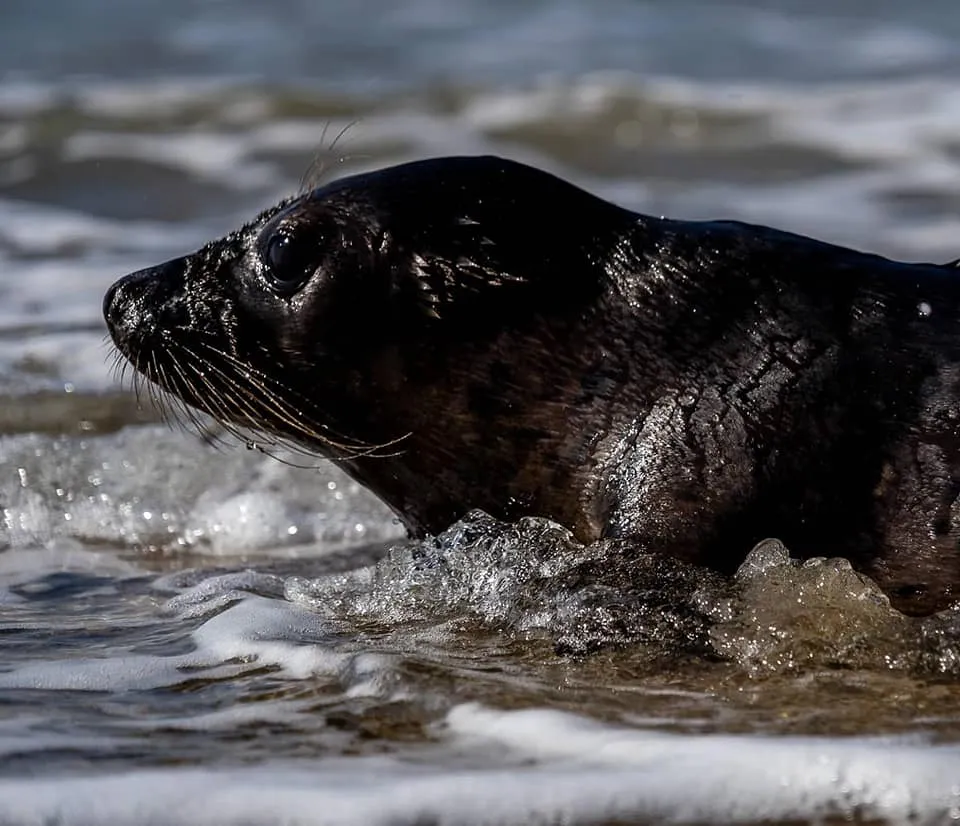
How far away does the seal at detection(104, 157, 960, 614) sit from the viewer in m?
4.09

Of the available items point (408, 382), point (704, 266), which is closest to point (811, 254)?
point (704, 266)

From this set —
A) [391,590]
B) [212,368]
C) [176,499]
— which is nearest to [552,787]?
[391,590]

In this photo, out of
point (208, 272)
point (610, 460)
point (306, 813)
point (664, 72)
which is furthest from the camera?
point (664, 72)

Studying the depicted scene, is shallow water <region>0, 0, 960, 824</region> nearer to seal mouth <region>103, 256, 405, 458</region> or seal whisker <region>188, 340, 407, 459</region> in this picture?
seal whisker <region>188, 340, 407, 459</region>

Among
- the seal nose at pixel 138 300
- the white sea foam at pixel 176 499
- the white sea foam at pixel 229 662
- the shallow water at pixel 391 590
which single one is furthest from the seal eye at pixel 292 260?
the white sea foam at pixel 176 499

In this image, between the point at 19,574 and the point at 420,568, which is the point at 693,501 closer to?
the point at 420,568

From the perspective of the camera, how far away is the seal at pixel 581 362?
409 cm

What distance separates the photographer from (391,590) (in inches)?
176

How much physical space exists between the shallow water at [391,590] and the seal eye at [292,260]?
377 mm

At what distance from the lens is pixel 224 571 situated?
5297 mm

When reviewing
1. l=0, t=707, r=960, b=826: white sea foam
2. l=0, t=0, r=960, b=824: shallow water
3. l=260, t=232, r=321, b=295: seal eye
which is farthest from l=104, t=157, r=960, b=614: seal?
l=0, t=707, r=960, b=826: white sea foam

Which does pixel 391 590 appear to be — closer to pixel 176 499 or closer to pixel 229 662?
pixel 229 662

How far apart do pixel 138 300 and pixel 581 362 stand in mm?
1113

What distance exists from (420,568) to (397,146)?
740 cm
